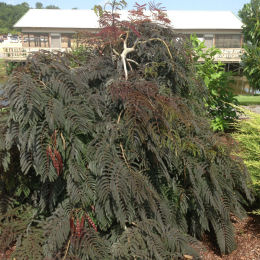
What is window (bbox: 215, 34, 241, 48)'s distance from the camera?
25.7 meters

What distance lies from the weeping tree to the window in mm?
25717

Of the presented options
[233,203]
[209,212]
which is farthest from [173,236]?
[233,203]

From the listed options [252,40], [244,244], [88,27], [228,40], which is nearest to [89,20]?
[88,27]

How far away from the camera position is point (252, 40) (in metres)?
6.73

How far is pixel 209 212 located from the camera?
8.14 ft

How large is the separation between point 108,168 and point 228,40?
27.0m

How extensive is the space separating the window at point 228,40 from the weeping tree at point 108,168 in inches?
1013

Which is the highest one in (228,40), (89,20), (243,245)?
(89,20)

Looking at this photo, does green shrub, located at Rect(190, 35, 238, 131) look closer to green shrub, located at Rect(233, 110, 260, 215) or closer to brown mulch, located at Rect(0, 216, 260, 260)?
green shrub, located at Rect(233, 110, 260, 215)

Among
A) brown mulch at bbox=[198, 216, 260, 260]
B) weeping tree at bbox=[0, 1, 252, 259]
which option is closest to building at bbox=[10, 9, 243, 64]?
brown mulch at bbox=[198, 216, 260, 260]

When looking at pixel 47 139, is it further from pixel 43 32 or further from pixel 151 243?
pixel 43 32

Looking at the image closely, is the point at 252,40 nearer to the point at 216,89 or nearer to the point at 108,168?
the point at 216,89

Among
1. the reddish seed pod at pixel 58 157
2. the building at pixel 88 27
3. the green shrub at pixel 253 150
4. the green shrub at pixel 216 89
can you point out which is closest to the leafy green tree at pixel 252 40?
the green shrub at pixel 216 89

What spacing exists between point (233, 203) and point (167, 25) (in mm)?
1915
